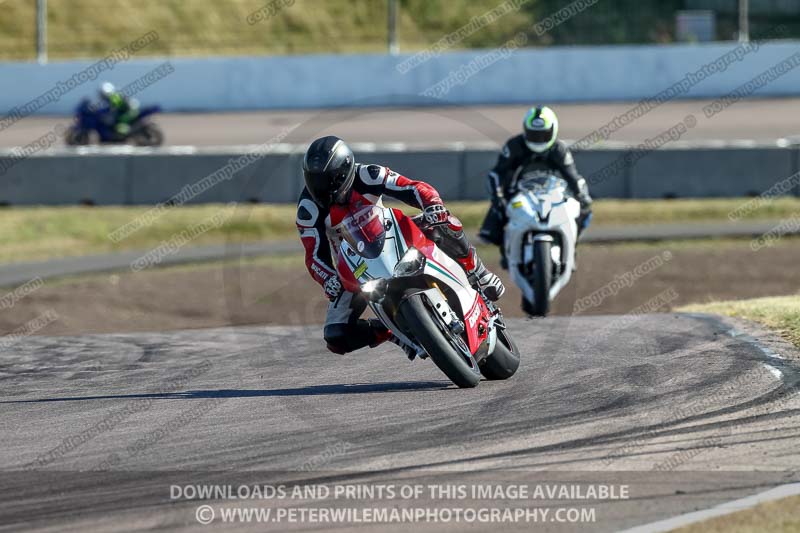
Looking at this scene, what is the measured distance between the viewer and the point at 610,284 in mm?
15781

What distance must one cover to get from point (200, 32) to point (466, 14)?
7266mm

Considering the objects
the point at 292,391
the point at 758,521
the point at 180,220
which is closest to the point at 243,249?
the point at 180,220

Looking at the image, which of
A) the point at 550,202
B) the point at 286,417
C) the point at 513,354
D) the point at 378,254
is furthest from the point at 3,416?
the point at 550,202

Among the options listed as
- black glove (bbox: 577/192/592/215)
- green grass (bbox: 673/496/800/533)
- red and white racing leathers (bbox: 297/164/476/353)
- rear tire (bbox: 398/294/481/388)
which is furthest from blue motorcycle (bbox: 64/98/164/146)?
green grass (bbox: 673/496/800/533)

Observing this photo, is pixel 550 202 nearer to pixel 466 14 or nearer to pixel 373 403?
pixel 373 403

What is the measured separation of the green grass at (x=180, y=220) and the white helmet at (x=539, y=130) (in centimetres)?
716

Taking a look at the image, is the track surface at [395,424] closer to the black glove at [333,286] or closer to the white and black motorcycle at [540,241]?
the black glove at [333,286]

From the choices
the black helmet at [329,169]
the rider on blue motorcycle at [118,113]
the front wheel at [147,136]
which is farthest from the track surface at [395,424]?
the rider on blue motorcycle at [118,113]

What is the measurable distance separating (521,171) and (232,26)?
22.5m

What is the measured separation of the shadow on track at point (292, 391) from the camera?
7.89 meters

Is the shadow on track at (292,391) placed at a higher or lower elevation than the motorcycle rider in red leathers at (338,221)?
lower

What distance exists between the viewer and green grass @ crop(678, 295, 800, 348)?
9109 millimetres

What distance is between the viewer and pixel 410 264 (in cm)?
727

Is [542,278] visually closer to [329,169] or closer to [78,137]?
[329,169]
